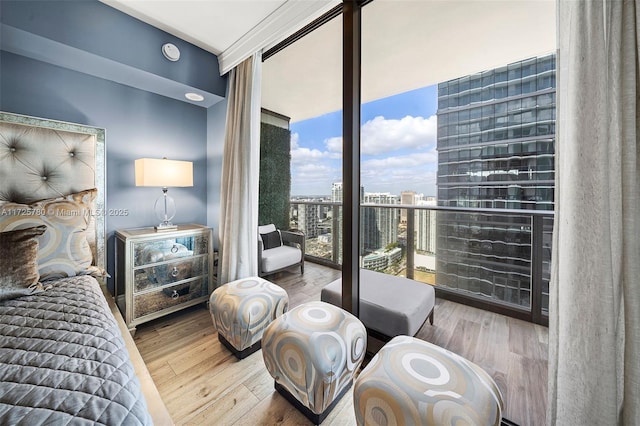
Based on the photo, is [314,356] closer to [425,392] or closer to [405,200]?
[425,392]

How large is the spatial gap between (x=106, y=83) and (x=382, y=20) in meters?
2.34

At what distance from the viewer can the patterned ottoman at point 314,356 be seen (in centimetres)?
107

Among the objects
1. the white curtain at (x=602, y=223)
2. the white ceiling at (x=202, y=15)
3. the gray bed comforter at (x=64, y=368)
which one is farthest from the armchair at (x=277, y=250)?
the white curtain at (x=602, y=223)

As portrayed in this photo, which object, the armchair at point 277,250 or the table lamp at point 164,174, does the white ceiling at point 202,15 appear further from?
the armchair at point 277,250

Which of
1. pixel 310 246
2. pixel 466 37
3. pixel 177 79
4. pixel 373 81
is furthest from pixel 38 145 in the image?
pixel 466 37

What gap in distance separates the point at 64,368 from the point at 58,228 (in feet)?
4.10

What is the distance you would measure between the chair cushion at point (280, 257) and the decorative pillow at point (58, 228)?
1386mm

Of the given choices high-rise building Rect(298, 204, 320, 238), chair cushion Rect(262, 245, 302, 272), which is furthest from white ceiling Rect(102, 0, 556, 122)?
chair cushion Rect(262, 245, 302, 272)

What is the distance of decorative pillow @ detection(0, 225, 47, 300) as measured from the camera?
116cm

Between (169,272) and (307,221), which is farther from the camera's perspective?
(307,221)

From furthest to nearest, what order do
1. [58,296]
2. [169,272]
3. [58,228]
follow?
[169,272], [58,228], [58,296]

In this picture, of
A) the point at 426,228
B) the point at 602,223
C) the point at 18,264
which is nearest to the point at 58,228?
the point at 18,264

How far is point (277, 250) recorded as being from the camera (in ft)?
9.45

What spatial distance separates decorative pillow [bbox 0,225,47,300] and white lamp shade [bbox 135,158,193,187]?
761 millimetres
